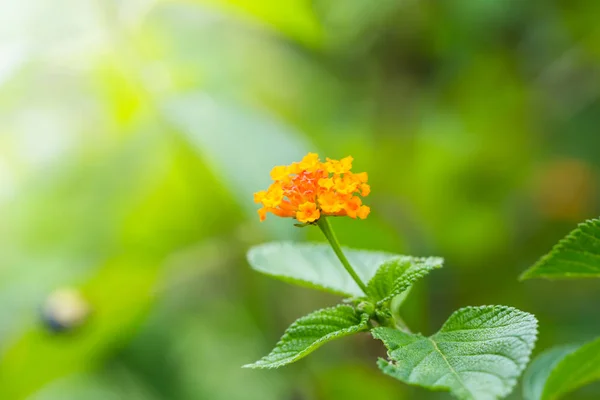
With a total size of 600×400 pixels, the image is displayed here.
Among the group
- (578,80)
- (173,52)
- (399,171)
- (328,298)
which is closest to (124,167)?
(173,52)

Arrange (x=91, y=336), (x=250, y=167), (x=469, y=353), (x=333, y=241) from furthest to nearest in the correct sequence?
(x=91, y=336), (x=250, y=167), (x=333, y=241), (x=469, y=353)

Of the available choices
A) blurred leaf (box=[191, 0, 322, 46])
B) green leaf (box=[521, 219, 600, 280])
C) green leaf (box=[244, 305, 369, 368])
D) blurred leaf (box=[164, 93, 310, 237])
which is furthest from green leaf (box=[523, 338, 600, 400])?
blurred leaf (box=[191, 0, 322, 46])

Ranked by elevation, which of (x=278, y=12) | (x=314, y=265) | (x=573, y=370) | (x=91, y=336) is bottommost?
(x=573, y=370)

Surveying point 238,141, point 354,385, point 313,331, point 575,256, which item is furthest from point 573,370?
point 238,141

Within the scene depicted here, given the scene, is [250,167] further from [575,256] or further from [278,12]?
[575,256]

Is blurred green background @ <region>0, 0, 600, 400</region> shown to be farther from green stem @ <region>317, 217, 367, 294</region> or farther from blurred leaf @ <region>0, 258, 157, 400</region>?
green stem @ <region>317, 217, 367, 294</region>

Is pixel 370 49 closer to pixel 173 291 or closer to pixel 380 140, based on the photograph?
pixel 380 140
